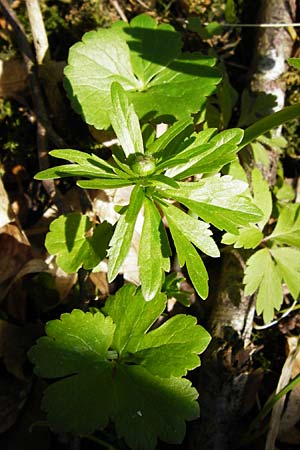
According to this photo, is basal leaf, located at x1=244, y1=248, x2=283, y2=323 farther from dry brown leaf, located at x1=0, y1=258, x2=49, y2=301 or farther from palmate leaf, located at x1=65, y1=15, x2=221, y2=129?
dry brown leaf, located at x1=0, y1=258, x2=49, y2=301

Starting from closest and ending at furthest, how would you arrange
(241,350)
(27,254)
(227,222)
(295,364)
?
(227,222) → (241,350) → (295,364) → (27,254)

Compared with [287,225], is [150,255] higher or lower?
higher

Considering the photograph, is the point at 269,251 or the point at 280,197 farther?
the point at 280,197

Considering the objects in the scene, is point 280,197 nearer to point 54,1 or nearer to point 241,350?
point 241,350

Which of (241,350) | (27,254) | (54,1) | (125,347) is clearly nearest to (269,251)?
(241,350)

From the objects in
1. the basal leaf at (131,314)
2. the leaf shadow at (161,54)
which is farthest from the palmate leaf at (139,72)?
A: the basal leaf at (131,314)

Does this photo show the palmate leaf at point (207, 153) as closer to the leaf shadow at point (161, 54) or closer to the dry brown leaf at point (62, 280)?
the leaf shadow at point (161, 54)

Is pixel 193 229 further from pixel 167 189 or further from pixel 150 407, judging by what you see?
pixel 150 407

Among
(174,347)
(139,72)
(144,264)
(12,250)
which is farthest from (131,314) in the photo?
(139,72)
